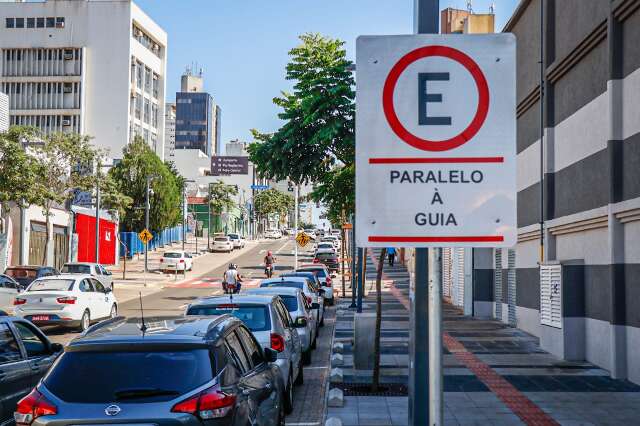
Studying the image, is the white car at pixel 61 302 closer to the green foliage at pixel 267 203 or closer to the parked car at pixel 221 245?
the parked car at pixel 221 245

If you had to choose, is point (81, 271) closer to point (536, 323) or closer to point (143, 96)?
point (536, 323)

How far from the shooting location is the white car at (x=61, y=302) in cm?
1986

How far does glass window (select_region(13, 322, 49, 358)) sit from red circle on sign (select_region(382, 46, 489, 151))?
7239 millimetres

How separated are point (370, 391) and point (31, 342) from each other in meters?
5.05

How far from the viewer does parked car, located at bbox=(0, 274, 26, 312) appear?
25047mm

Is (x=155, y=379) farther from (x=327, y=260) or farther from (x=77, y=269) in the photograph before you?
(x=327, y=260)

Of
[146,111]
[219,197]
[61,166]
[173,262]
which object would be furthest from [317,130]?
[219,197]

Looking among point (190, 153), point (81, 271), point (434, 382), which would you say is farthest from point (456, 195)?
point (190, 153)

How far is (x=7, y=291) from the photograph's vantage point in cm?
2530

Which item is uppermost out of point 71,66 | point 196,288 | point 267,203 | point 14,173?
point 71,66

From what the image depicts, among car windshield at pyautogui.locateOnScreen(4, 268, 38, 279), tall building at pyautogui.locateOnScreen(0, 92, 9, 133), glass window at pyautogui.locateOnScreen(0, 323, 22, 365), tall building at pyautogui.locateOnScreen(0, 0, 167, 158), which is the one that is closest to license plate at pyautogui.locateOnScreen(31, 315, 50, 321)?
car windshield at pyautogui.locateOnScreen(4, 268, 38, 279)

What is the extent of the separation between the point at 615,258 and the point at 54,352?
9362mm

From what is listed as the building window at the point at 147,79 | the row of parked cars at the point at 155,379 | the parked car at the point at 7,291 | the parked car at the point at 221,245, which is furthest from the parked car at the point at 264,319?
the building window at the point at 147,79

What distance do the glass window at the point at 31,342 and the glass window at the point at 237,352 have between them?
3.49 metres
